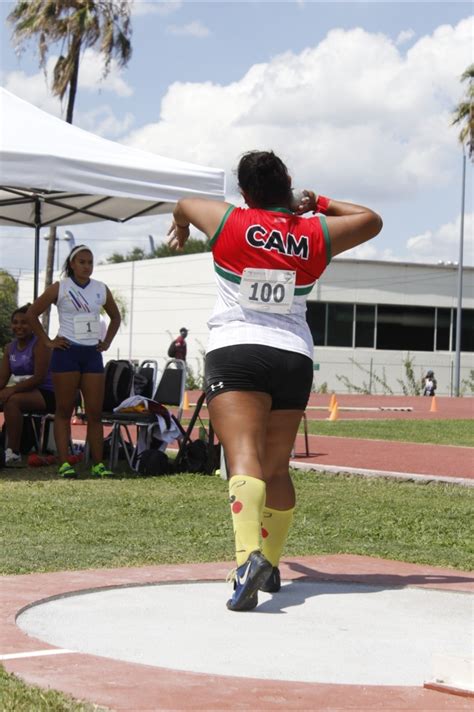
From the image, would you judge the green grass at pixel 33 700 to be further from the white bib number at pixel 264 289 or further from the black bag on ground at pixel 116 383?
the black bag on ground at pixel 116 383

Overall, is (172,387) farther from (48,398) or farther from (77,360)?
(77,360)

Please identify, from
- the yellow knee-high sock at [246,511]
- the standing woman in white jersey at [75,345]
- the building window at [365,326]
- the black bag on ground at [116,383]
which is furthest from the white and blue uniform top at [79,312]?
the building window at [365,326]

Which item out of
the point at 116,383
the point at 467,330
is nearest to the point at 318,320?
the point at 467,330

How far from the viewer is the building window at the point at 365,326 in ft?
181

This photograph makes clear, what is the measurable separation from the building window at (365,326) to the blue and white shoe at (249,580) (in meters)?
49.9

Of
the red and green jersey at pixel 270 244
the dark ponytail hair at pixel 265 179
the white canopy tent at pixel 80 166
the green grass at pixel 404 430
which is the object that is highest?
the white canopy tent at pixel 80 166

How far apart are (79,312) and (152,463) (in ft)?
5.28

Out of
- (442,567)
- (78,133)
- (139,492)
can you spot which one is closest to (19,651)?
(442,567)

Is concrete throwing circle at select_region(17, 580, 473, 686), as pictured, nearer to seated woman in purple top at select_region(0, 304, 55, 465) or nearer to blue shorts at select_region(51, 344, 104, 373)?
blue shorts at select_region(51, 344, 104, 373)

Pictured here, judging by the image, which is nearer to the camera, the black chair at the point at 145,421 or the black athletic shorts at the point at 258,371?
the black athletic shorts at the point at 258,371

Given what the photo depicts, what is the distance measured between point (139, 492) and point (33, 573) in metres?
4.04

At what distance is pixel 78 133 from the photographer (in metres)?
11.6

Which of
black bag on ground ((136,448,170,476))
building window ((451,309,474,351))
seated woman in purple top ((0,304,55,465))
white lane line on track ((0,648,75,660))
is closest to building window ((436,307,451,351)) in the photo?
building window ((451,309,474,351))

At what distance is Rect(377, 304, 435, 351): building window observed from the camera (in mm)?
55812
